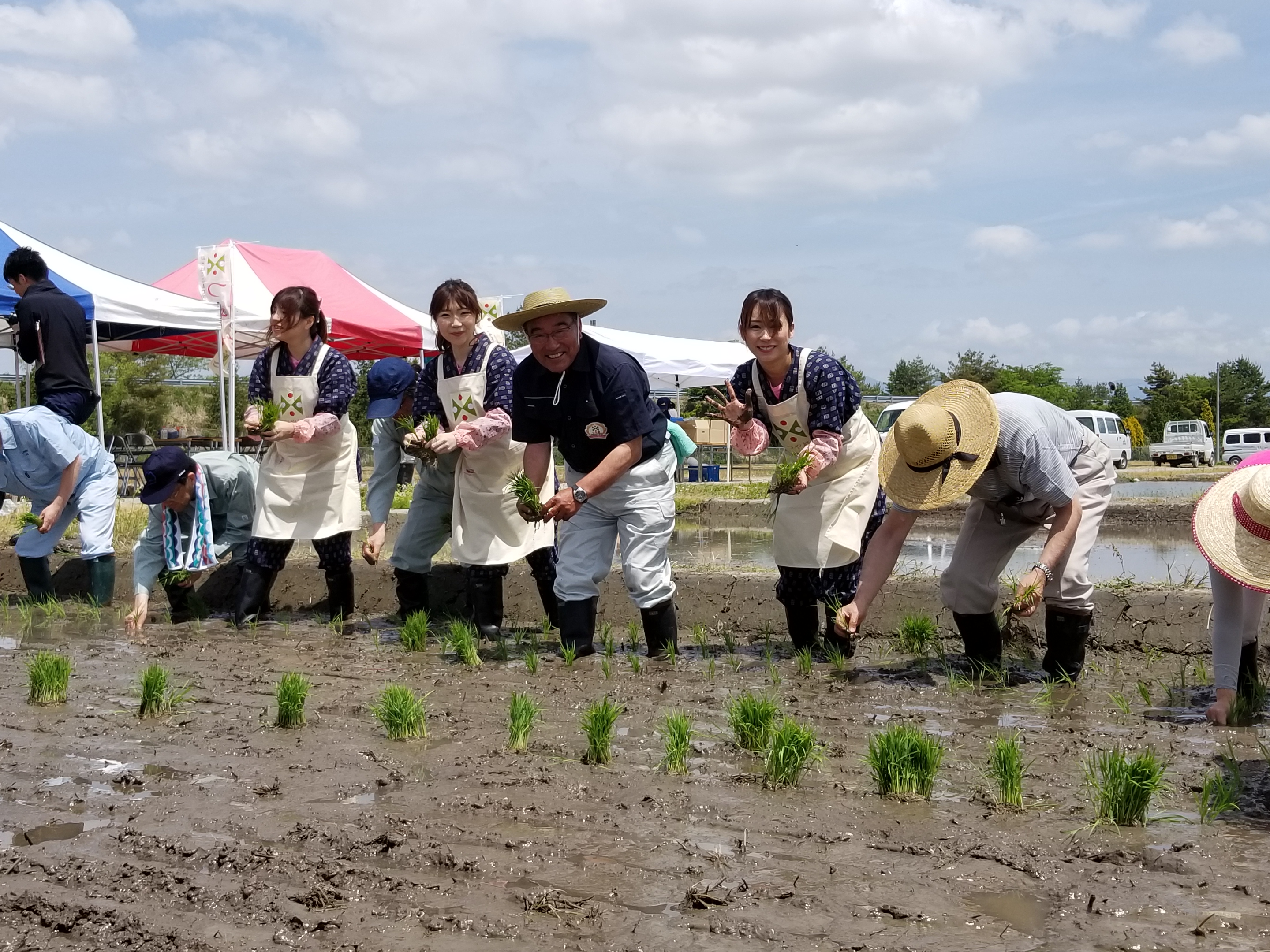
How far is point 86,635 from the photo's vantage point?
6.63 metres

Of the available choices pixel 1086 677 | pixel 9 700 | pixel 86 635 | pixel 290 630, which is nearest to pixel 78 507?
pixel 86 635

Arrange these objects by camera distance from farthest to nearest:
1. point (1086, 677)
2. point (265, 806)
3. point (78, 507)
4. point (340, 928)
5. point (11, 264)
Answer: point (11, 264) → point (78, 507) → point (1086, 677) → point (265, 806) → point (340, 928)

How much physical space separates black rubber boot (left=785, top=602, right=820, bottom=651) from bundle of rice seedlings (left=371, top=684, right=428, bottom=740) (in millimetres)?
2218

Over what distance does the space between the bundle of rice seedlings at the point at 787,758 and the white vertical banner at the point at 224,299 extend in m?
10.8

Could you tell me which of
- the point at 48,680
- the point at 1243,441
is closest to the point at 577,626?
the point at 48,680

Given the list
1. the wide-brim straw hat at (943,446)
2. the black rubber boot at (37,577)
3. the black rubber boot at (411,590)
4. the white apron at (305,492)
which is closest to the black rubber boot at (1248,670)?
the wide-brim straw hat at (943,446)

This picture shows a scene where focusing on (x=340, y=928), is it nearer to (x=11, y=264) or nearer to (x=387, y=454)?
(x=387, y=454)

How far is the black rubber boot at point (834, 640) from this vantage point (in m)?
5.79

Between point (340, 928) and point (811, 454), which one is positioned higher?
point (811, 454)

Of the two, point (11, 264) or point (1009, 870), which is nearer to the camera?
point (1009, 870)

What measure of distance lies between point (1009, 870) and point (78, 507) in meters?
6.19

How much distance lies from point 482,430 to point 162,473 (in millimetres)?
1675

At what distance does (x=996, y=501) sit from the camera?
17.3ft

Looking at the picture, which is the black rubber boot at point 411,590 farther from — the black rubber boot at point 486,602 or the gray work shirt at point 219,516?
the gray work shirt at point 219,516
